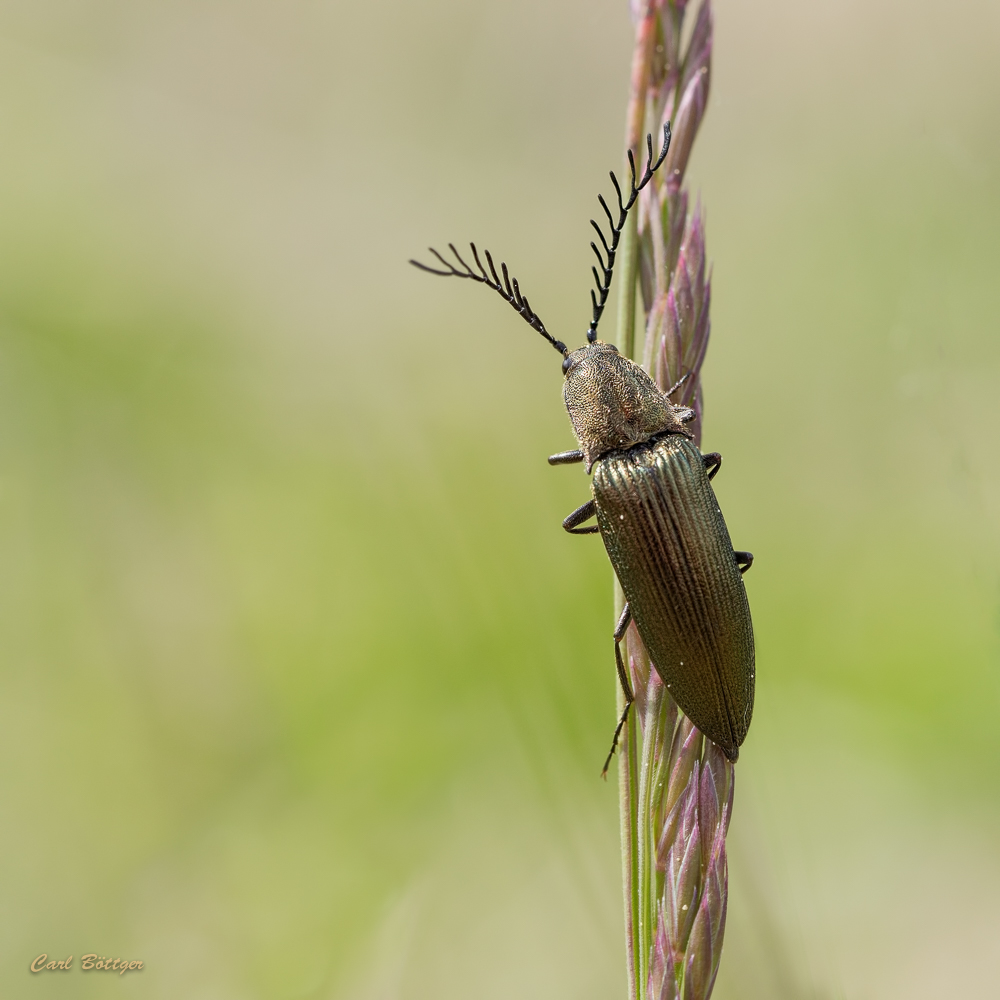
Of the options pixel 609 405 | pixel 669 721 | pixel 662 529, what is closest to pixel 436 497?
pixel 609 405

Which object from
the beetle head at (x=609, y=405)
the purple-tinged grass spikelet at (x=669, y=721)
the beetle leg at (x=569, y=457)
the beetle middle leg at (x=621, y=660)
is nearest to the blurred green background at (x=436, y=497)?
the beetle leg at (x=569, y=457)

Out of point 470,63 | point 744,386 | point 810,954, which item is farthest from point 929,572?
point 470,63

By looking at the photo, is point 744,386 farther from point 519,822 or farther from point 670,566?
point 519,822

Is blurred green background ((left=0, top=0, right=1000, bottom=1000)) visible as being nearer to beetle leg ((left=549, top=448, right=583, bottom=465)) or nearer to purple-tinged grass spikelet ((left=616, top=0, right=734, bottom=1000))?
beetle leg ((left=549, top=448, right=583, bottom=465))

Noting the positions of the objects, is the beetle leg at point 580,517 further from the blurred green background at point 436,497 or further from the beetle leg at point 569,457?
the blurred green background at point 436,497

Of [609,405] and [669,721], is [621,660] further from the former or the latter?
[609,405]

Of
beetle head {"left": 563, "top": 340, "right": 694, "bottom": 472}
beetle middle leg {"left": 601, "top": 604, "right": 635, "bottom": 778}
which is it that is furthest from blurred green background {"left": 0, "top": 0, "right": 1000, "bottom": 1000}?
beetle middle leg {"left": 601, "top": 604, "right": 635, "bottom": 778}
